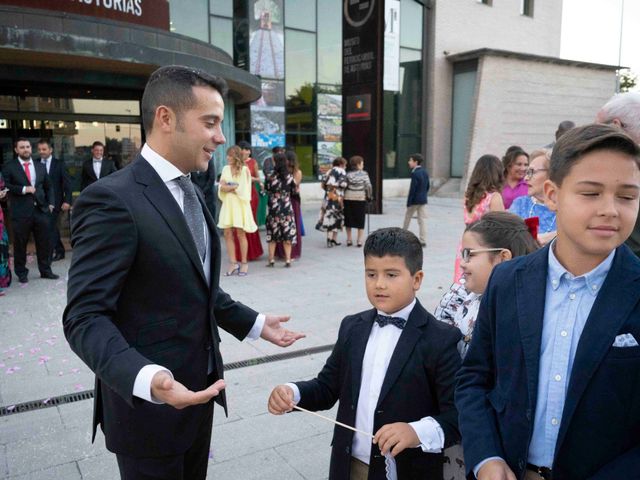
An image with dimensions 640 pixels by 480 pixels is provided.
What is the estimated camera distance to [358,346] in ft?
6.66

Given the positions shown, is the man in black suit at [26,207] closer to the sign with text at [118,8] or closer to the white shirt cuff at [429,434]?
the sign with text at [118,8]

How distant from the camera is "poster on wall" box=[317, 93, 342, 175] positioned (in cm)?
2041

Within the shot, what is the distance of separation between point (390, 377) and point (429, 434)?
23cm

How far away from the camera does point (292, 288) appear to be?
729cm

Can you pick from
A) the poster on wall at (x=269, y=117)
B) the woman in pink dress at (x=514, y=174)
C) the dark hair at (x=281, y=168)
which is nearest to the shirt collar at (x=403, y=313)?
the woman in pink dress at (x=514, y=174)

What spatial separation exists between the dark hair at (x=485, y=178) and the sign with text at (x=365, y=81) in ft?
29.8

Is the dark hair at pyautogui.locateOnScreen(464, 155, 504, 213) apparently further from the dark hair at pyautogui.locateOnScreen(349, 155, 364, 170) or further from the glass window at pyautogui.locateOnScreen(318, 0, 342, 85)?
the glass window at pyautogui.locateOnScreen(318, 0, 342, 85)

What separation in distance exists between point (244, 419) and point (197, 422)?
1786 millimetres

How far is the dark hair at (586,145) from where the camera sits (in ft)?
4.36

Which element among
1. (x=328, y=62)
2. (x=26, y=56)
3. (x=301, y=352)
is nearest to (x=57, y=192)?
(x=26, y=56)

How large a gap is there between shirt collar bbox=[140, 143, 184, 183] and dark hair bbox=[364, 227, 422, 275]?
79cm

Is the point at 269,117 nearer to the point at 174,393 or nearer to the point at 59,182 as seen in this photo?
the point at 59,182

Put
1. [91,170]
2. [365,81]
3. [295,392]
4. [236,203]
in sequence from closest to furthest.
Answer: [295,392] < [236,203] < [91,170] < [365,81]

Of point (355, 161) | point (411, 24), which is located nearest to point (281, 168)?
point (355, 161)
